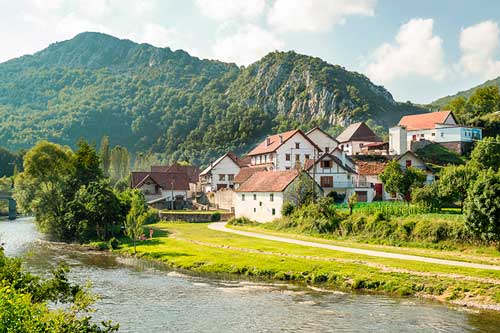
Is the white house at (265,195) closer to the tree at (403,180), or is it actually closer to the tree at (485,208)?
the tree at (403,180)

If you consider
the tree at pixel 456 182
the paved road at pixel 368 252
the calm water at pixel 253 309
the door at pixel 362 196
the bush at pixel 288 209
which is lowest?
the calm water at pixel 253 309

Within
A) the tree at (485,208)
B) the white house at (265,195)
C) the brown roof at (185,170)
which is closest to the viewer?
the tree at (485,208)

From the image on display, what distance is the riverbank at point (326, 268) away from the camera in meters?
31.2

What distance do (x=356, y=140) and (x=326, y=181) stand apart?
31.2 m

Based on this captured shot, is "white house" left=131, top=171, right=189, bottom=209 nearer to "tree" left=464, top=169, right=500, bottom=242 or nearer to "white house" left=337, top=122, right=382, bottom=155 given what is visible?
"white house" left=337, top=122, right=382, bottom=155

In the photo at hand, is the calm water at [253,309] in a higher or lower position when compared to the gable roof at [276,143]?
lower

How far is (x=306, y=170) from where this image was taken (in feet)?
228

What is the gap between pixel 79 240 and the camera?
2552 inches

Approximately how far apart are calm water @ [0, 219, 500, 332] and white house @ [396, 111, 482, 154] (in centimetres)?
6002

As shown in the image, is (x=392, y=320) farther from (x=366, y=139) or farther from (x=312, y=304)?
(x=366, y=139)

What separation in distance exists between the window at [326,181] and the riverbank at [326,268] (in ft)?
61.8

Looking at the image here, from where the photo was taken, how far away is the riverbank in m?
31.2

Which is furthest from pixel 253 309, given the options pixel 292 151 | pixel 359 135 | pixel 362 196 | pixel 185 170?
pixel 185 170

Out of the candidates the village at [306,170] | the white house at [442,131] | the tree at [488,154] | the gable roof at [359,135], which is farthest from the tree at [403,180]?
the gable roof at [359,135]
